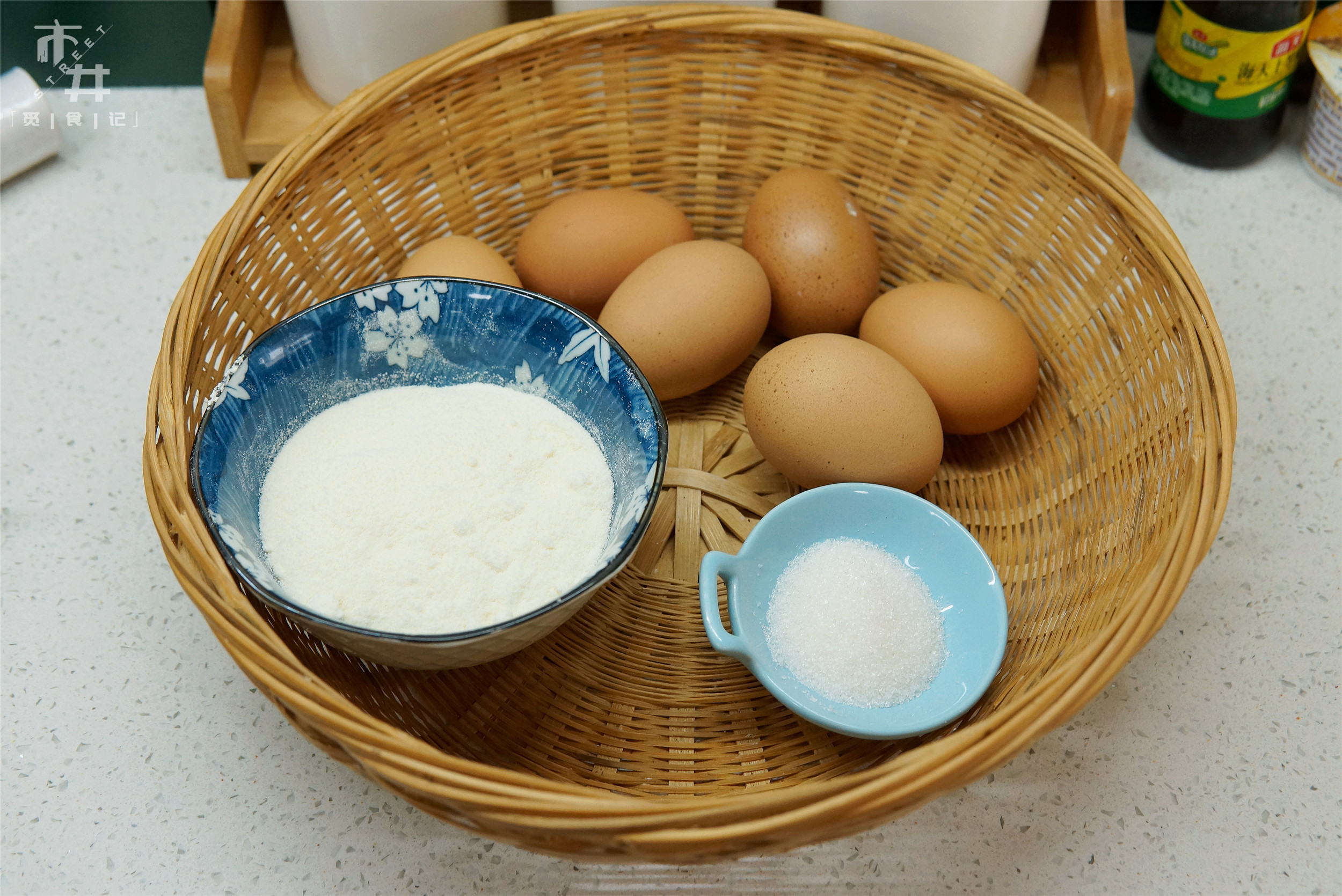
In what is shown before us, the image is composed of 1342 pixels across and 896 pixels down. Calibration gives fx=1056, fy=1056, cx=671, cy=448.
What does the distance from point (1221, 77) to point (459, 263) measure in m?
0.82

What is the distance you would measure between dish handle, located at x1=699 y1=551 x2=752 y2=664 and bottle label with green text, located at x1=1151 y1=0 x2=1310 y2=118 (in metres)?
0.77

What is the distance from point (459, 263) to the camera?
0.94 metres

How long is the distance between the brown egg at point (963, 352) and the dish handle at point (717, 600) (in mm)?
241

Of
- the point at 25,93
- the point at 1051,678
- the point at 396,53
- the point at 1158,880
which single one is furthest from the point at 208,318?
the point at 1158,880

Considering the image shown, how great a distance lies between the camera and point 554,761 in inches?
30.9

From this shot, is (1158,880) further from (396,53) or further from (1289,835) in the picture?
(396,53)

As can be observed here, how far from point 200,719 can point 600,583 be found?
373 mm

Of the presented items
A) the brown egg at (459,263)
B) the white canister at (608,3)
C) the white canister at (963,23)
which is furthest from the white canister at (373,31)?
the white canister at (963,23)

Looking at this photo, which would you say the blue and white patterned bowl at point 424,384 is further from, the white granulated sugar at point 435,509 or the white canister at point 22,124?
the white canister at point 22,124

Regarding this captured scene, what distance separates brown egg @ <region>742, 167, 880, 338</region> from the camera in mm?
947

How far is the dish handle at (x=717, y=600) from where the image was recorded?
0.76 meters
